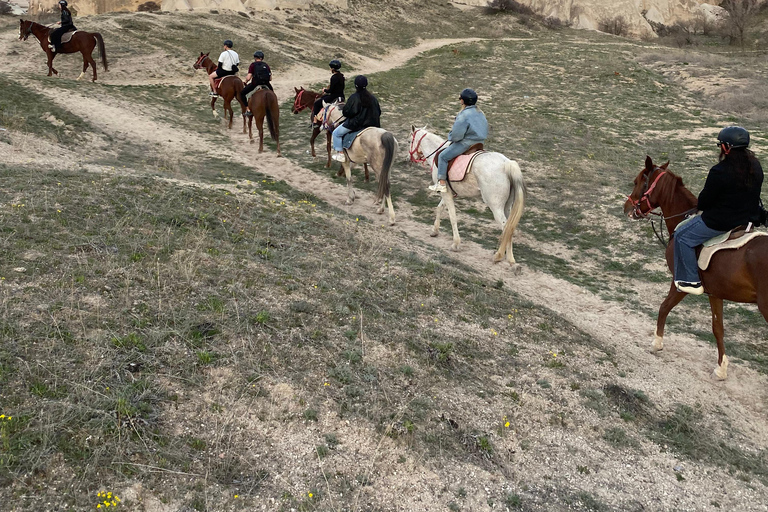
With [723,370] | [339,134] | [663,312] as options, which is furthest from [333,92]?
[723,370]

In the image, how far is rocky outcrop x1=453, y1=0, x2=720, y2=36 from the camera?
54688 millimetres

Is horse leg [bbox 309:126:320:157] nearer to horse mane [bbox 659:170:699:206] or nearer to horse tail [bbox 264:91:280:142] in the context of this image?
horse tail [bbox 264:91:280:142]

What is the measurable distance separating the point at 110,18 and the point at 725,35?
51313 millimetres

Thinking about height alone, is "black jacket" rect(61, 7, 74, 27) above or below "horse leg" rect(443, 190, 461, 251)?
above

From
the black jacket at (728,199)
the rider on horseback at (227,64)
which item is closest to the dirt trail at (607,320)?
the black jacket at (728,199)

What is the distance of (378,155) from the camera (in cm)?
1305

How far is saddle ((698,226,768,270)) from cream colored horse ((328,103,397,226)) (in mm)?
7192

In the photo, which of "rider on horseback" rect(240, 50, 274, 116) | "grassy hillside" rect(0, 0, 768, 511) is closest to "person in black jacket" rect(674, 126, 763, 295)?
"grassy hillside" rect(0, 0, 768, 511)

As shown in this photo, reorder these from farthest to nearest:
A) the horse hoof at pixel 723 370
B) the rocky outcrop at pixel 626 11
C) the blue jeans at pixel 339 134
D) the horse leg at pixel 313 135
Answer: the rocky outcrop at pixel 626 11
the horse leg at pixel 313 135
the blue jeans at pixel 339 134
the horse hoof at pixel 723 370

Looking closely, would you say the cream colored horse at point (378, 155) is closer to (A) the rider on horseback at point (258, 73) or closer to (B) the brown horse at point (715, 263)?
(A) the rider on horseback at point (258, 73)

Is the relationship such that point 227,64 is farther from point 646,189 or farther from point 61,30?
point 646,189

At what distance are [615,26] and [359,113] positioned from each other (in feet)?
172

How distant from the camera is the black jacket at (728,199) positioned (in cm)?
665

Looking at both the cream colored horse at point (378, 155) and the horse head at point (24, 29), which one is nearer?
the cream colored horse at point (378, 155)
